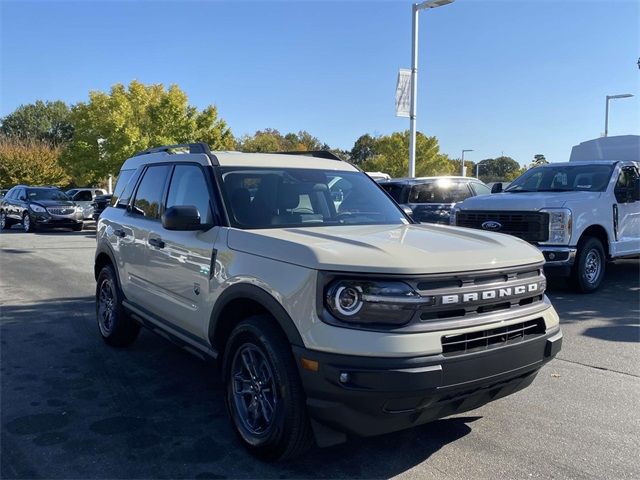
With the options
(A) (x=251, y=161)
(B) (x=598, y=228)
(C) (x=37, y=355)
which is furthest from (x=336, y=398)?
(B) (x=598, y=228)

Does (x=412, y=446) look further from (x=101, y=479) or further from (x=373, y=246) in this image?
(x=101, y=479)

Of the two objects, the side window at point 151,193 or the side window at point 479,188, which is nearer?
the side window at point 151,193

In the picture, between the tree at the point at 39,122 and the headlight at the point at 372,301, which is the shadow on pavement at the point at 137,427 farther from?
the tree at the point at 39,122

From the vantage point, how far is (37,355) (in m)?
5.49

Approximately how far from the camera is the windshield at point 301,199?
13.1ft

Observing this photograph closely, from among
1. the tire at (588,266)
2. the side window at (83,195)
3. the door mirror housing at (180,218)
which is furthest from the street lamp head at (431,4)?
the side window at (83,195)

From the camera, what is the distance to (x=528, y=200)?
330 inches

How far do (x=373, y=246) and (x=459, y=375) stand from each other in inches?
33.4

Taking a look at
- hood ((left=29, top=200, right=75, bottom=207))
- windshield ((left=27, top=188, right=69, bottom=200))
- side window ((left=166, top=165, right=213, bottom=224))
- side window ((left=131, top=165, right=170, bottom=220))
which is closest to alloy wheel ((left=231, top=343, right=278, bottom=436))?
side window ((left=166, top=165, right=213, bottom=224))

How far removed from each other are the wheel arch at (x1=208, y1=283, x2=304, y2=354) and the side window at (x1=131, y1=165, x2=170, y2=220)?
1543 millimetres

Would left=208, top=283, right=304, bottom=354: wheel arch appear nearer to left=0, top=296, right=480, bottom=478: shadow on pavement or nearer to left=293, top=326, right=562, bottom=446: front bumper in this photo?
left=293, top=326, right=562, bottom=446: front bumper

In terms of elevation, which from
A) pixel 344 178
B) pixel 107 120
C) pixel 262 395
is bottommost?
pixel 262 395

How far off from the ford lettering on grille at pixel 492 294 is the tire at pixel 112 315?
143 inches

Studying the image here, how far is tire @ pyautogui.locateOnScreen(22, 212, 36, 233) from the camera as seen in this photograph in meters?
21.5
